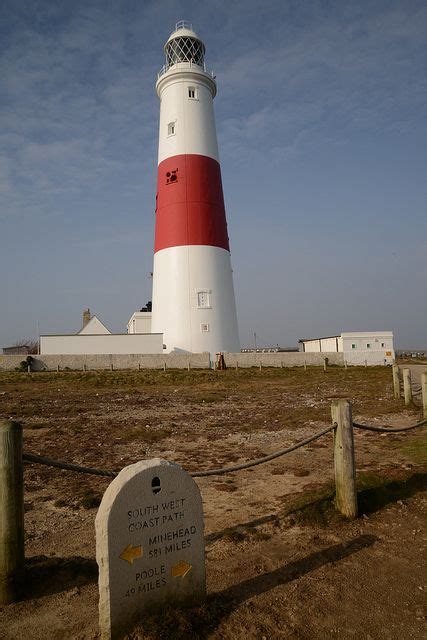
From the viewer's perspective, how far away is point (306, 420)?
11.4 metres

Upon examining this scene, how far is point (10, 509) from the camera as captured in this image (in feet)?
12.0

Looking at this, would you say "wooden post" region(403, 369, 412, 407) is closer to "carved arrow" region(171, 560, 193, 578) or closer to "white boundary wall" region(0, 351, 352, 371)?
"carved arrow" region(171, 560, 193, 578)

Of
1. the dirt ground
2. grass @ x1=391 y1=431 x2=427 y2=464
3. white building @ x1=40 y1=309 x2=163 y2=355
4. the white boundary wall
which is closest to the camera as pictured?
the dirt ground

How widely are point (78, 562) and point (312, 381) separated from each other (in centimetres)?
1880

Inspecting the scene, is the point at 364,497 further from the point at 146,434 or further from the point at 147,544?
the point at 146,434

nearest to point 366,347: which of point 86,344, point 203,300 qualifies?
point 203,300

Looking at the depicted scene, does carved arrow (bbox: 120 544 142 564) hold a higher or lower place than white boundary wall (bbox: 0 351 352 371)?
lower

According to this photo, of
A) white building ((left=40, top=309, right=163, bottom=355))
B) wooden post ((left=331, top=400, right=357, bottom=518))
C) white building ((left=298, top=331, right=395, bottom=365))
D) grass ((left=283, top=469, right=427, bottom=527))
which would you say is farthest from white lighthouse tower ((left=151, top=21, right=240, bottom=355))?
wooden post ((left=331, top=400, right=357, bottom=518))

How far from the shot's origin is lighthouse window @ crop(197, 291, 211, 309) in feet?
88.9

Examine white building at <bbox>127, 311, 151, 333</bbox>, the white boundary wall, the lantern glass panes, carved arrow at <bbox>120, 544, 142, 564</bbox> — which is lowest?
carved arrow at <bbox>120, 544, 142, 564</bbox>

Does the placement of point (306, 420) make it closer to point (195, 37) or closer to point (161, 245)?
point (161, 245)

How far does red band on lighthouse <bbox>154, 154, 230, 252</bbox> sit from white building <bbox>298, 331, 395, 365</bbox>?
44.8 ft

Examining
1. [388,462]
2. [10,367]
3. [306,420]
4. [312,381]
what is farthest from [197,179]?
[388,462]

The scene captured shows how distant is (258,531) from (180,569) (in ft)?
5.78
